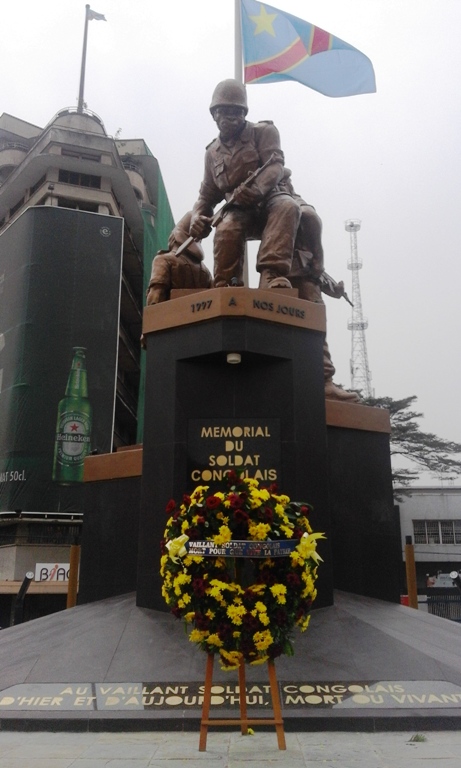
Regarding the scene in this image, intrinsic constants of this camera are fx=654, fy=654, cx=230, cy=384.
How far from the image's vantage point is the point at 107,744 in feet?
17.8

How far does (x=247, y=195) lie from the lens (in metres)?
11.6

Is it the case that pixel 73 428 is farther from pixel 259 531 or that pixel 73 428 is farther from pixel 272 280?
pixel 259 531

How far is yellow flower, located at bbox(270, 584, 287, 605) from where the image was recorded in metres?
5.10

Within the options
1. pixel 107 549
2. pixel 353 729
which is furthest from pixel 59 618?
pixel 353 729

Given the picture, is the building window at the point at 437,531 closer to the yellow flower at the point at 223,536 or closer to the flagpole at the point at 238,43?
the flagpole at the point at 238,43

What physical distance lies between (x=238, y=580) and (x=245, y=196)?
8.02 metres

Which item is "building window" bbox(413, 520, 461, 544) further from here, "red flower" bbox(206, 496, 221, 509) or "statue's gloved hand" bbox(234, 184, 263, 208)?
"red flower" bbox(206, 496, 221, 509)

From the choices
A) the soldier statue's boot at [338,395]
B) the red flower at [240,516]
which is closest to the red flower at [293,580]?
the red flower at [240,516]

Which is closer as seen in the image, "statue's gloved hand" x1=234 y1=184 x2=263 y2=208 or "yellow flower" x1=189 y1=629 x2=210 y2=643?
"yellow flower" x1=189 y1=629 x2=210 y2=643

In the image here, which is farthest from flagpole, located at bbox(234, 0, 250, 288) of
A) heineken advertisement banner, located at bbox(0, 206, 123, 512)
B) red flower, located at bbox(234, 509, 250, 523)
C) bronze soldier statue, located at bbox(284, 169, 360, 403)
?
heineken advertisement banner, located at bbox(0, 206, 123, 512)

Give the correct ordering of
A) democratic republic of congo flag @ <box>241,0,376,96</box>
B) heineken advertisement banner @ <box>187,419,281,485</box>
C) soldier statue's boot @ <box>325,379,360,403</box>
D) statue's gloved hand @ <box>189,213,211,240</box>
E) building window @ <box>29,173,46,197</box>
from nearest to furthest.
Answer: heineken advertisement banner @ <box>187,419,281,485</box> → soldier statue's boot @ <box>325,379,360,403</box> → statue's gloved hand @ <box>189,213,211,240</box> → democratic republic of congo flag @ <box>241,0,376,96</box> → building window @ <box>29,173,46,197</box>

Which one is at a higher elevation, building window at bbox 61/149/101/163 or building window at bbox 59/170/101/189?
building window at bbox 61/149/101/163

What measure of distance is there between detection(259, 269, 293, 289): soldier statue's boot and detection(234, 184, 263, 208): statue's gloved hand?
1.29 m

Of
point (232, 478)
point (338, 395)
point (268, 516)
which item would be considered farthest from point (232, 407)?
point (268, 516)
